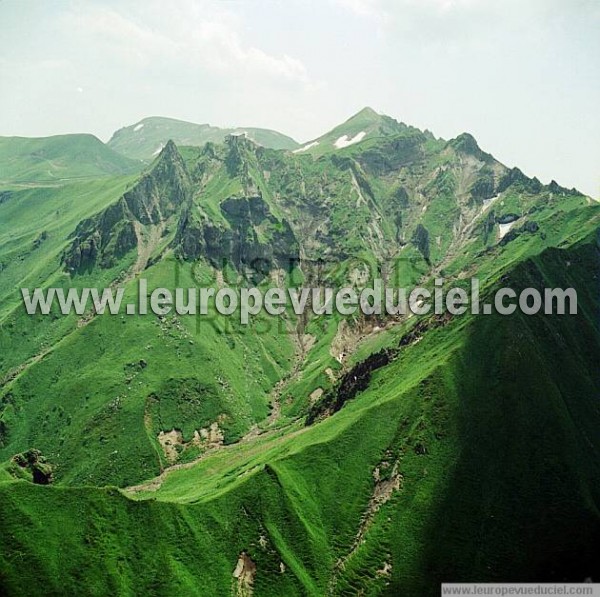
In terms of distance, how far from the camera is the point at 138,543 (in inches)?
6526

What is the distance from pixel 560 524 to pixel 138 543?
430 ft

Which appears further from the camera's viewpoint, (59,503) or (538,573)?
(538,573)

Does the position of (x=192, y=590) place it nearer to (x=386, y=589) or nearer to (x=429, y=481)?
(x=386, y=589)

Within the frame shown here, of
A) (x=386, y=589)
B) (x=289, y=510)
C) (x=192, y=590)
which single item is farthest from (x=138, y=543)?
(x=386, y=589)

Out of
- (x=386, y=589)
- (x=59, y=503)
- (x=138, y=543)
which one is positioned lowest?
(x=386, y=589)

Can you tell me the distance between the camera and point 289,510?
190 meters

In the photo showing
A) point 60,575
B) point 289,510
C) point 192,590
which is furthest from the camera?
point 289,510

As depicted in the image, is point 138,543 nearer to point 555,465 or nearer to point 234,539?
point 234,539

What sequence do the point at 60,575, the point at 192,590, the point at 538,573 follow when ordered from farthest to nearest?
the point at 538,573, the point at 192,590, the point at 60,575

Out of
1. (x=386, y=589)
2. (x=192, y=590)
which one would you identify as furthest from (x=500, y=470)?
(x=192, y=590)

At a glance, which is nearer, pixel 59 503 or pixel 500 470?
pixel 59 503

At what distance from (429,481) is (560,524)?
138ft

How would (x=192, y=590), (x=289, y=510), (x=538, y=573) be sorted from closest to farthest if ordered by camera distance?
1. (x=192, y=590)
2. (x=538, y=573)
3. (x=289, y=510)

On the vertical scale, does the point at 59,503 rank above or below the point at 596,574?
above
